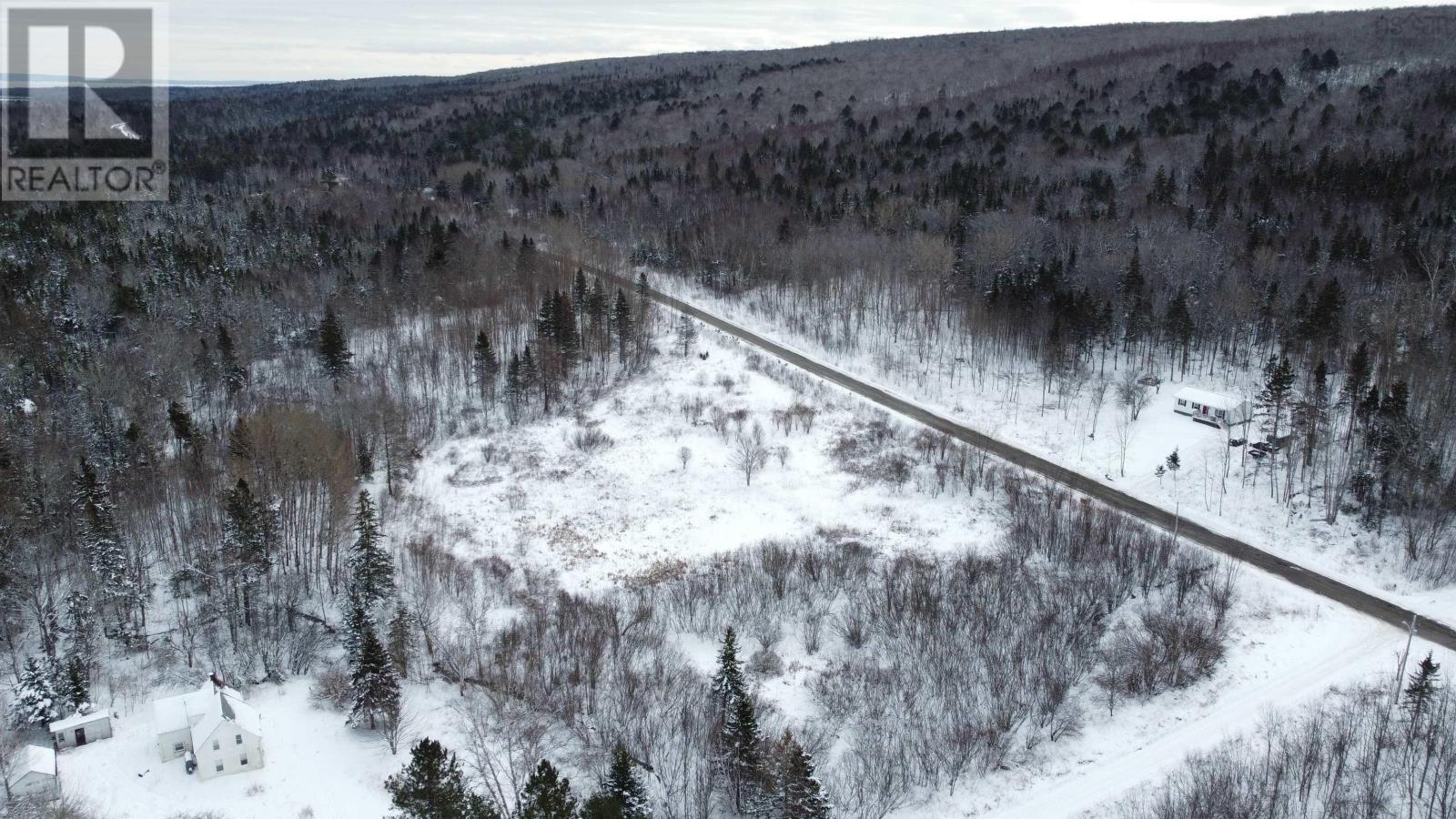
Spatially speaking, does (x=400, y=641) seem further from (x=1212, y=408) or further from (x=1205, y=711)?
(x=1212, y=408)

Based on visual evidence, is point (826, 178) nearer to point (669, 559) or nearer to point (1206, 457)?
point (1206, 457)

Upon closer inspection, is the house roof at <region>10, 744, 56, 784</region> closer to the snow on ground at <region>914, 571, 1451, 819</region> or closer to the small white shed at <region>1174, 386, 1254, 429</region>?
the snow on ground at <region>914, 571, 1451, 819</region>

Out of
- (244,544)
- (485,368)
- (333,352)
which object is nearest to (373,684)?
(244,544)

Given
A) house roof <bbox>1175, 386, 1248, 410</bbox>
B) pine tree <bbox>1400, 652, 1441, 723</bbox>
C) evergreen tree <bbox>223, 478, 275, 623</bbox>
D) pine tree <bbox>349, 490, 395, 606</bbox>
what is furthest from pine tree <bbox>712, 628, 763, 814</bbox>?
house roof <bbox>1175, 386, 1248, 410</bbox>

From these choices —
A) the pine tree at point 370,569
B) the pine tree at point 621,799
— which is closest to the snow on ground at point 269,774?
the pine tree at point 370,569

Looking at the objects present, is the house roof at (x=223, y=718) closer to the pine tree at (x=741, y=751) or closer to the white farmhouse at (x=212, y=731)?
the white farmhouse at (x=212, y=731)

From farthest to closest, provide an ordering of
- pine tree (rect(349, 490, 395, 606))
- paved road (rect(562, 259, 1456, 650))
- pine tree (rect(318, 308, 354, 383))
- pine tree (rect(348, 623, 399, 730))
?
pine tree (rect(318, 308, 354, 383)) < pine tree (rect(349, 490, 395, 606)) < paved road (rect(562, 259, 1456, 650)) < pine tree (rect(348, 623, 399, 730))

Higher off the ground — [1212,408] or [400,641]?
[1212,408]
